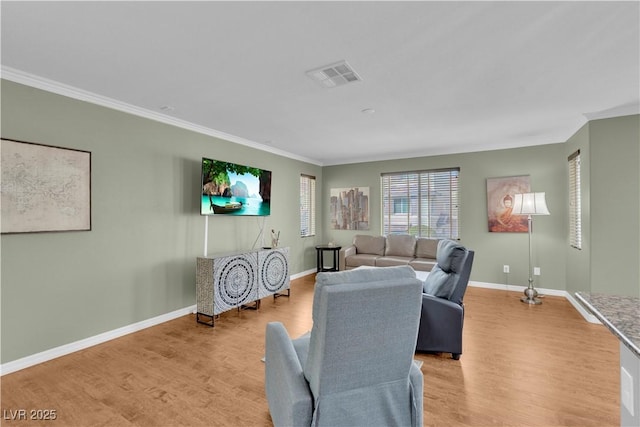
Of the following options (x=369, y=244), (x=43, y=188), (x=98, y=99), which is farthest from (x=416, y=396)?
(x=369, y=244)

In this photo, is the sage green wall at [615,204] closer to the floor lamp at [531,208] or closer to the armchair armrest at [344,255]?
the floor lamp at [531,208]

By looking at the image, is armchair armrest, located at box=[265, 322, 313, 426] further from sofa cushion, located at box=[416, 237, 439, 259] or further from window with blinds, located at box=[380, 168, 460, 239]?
window with blinds, located at box=[380, 168, 460, 239]

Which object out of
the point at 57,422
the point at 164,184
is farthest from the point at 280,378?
the point at 164,184

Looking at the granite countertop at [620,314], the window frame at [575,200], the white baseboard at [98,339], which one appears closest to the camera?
the granite countertop at [620,314]

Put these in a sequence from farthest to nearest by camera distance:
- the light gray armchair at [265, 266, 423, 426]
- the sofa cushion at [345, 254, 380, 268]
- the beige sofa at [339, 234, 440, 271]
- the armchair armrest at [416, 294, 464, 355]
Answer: the sofa cushion at [345, 254, 380, 268]
the beige sofa at [339, 234, 440, 271]
the armchair armrest at [416, 294, 464, 355]
the light gray armchair at [265, 266, 423, 426]

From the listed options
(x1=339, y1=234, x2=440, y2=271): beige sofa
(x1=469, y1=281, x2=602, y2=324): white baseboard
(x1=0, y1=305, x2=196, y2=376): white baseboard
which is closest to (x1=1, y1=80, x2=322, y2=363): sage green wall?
(x1=0, y1=305, x2=196, y2=376): white baseboard

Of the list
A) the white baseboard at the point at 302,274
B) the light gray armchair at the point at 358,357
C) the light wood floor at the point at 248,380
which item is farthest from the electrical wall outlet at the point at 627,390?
the white baseboard at the point at 302,274

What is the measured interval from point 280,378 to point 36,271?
2556 millimetres

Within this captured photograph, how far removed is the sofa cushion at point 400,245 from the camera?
5625 millimetres

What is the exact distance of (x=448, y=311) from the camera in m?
2.72

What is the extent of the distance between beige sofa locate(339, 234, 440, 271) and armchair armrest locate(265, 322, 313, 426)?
3698 mm

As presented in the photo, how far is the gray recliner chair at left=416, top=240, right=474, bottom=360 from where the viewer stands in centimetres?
272

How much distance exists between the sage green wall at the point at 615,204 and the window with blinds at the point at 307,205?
455 cm

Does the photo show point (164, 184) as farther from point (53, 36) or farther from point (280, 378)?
point (280, 378)
